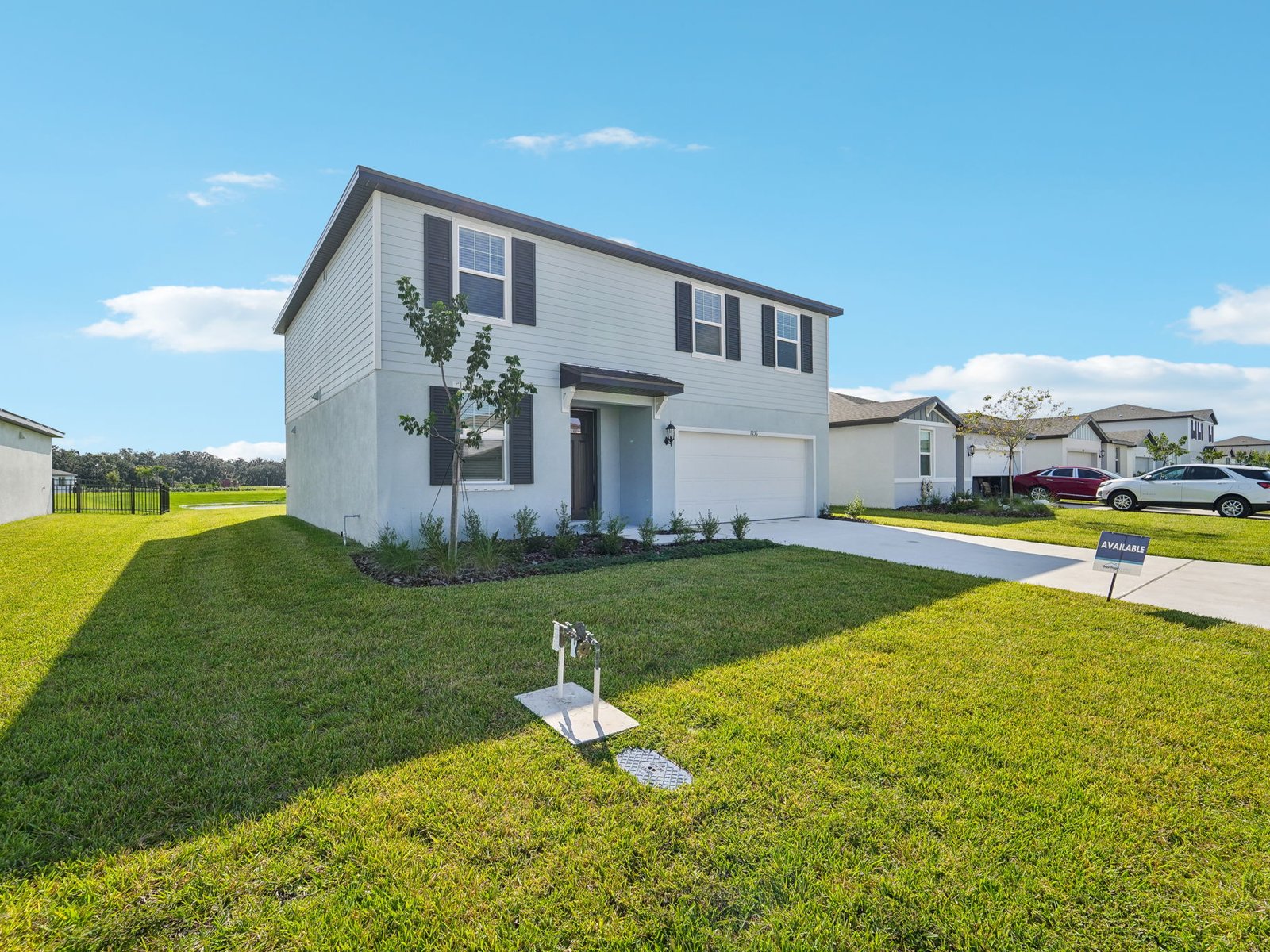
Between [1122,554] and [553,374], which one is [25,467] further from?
[1122,554]

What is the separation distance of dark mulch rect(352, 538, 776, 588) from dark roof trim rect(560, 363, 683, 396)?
111 inches

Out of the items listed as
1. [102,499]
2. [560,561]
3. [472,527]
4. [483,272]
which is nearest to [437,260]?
[483,272]

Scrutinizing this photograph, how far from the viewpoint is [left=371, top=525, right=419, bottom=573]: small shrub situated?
738 cm

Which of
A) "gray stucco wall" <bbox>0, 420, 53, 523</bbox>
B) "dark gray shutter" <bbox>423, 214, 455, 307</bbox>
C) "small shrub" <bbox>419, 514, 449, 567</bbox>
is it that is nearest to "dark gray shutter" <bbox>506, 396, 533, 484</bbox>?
"small shrub" <bbox>419, 514, 449, 567</bbox>

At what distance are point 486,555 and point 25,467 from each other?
1927cm

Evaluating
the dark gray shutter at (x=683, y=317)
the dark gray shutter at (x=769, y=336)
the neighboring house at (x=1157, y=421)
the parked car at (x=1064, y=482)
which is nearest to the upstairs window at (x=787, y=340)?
the dark gray shutter at (x=769, y=336)

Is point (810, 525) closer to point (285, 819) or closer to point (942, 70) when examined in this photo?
point (942, 70)

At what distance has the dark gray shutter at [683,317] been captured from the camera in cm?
1228

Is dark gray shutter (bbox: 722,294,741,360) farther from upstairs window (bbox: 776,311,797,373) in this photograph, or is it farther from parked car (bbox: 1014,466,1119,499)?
parked car (bbox: 1014,466,1119,499)

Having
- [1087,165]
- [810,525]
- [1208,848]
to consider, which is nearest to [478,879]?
[1208,848]

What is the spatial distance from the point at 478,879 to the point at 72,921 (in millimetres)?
1308

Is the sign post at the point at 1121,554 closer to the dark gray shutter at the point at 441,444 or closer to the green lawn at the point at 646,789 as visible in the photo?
the green lawn at the point at 646,789

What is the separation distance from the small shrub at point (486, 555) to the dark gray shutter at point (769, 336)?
8.48m

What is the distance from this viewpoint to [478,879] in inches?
81.5
